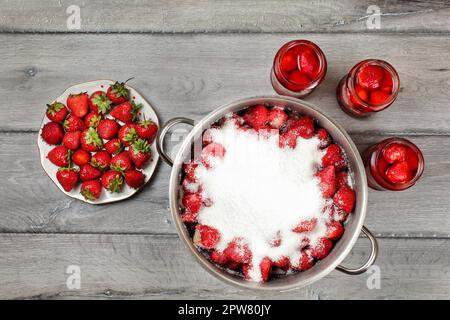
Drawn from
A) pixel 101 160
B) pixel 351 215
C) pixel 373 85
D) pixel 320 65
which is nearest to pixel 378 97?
pixel 373 85

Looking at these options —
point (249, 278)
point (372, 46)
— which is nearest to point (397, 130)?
point (372, 46)

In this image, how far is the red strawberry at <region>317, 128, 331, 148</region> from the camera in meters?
0.90

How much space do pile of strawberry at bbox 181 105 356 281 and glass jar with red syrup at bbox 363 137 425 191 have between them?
3.5 inches

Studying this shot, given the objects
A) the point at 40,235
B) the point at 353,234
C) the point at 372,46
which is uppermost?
the point at 372,46

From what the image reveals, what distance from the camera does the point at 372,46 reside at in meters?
1.08

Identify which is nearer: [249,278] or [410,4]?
[249,278]

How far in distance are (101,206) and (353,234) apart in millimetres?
529

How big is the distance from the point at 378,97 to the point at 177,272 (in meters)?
0.55

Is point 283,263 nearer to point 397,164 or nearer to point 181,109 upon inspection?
point 397,164

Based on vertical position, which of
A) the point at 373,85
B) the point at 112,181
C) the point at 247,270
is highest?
the point at 373,85

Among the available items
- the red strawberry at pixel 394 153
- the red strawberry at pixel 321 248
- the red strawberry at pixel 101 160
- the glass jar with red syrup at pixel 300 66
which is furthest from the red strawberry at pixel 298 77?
the red strawberry at pixel 101 160

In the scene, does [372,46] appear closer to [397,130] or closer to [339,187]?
[397,130]

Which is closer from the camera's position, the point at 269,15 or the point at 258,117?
the point at 258,117

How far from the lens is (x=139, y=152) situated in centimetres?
101
